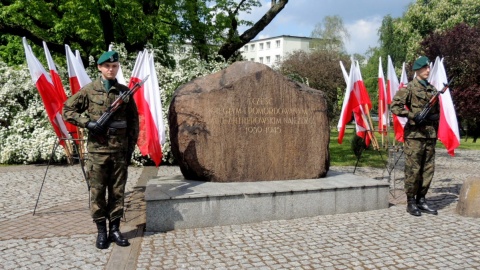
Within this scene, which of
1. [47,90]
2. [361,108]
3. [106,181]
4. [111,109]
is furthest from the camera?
[361,108]

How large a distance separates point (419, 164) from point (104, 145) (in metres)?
4.41

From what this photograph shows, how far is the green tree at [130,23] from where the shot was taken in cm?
1477

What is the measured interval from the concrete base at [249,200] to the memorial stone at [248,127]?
25 cm

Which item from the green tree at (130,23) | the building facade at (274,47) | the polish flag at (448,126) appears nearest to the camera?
the polish flag at (448,126)

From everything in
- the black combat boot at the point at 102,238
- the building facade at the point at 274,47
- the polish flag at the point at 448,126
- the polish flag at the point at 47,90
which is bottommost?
the black combat boot at the point at 102,238

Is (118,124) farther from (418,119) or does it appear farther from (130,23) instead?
(130,23)

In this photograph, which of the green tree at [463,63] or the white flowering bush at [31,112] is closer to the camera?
the white flowering bush at [31,112]

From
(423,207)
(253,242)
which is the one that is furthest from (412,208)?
(253,242)

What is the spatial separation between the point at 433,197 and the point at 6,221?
22.6ft

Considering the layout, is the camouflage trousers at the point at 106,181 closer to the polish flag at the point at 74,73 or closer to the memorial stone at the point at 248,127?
the memorial stone at the point at 248,127

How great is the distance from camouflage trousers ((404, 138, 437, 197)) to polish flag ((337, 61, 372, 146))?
75.1 inches

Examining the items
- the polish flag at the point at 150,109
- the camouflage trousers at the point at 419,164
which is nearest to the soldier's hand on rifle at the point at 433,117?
the camouflage trousers at the point at 419,164

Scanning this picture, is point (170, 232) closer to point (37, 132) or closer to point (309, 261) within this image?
point (309, 261)

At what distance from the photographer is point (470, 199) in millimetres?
6422
